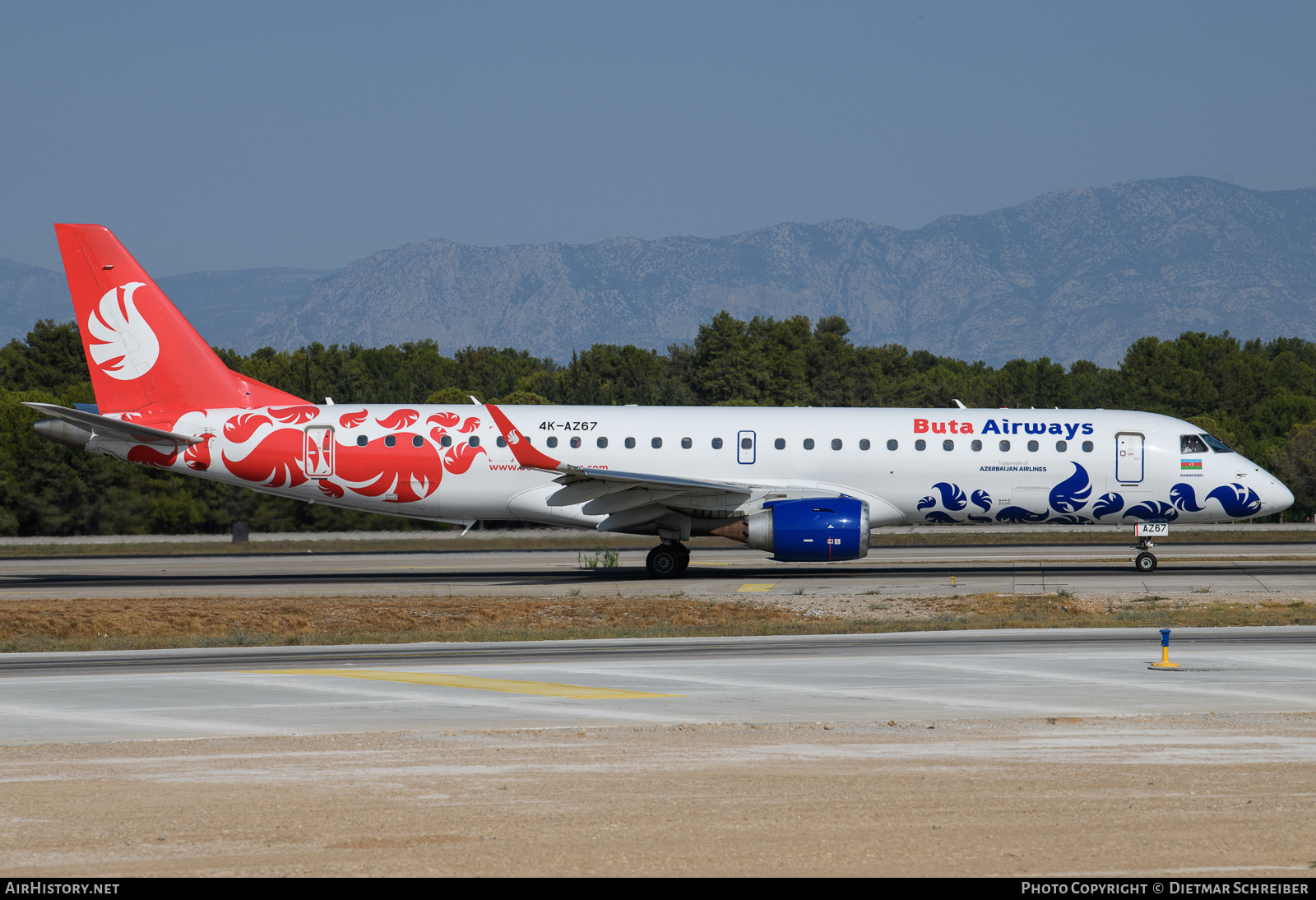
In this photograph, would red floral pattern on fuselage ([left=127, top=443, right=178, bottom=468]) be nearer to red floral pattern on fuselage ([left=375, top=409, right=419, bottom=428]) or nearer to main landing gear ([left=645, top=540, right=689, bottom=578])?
red floral pattern on fuselage ([left=375, top=409, right=419, bottom=428])

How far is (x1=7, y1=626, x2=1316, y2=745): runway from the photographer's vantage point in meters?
12.5

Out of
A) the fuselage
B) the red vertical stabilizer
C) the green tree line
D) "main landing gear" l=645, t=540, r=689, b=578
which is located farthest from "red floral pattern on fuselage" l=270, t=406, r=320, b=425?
the green tree line

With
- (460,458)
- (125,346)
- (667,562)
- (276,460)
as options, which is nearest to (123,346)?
(125,346)

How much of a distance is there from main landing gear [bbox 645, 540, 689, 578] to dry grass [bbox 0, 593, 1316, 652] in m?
4.28

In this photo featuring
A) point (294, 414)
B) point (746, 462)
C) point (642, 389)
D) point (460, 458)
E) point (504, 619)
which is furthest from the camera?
point (642, 389)

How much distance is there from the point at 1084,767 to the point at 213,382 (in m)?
23.8

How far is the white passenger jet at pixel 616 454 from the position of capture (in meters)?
28.4

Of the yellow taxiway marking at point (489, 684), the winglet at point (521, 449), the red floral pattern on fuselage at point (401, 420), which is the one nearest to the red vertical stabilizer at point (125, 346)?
the red floral pattern on fuselage at point (401, 420)

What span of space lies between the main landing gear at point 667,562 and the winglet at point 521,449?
3034mm

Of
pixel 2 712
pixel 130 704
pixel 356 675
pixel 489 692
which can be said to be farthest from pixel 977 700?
pixel 2 712

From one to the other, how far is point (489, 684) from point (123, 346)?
59.8 ft

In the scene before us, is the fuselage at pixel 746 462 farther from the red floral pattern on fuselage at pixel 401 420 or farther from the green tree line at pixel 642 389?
the green tree line at pixel 642 389

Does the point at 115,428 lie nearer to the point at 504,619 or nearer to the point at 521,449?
the point at 521,449

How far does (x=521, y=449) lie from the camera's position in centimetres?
2805
